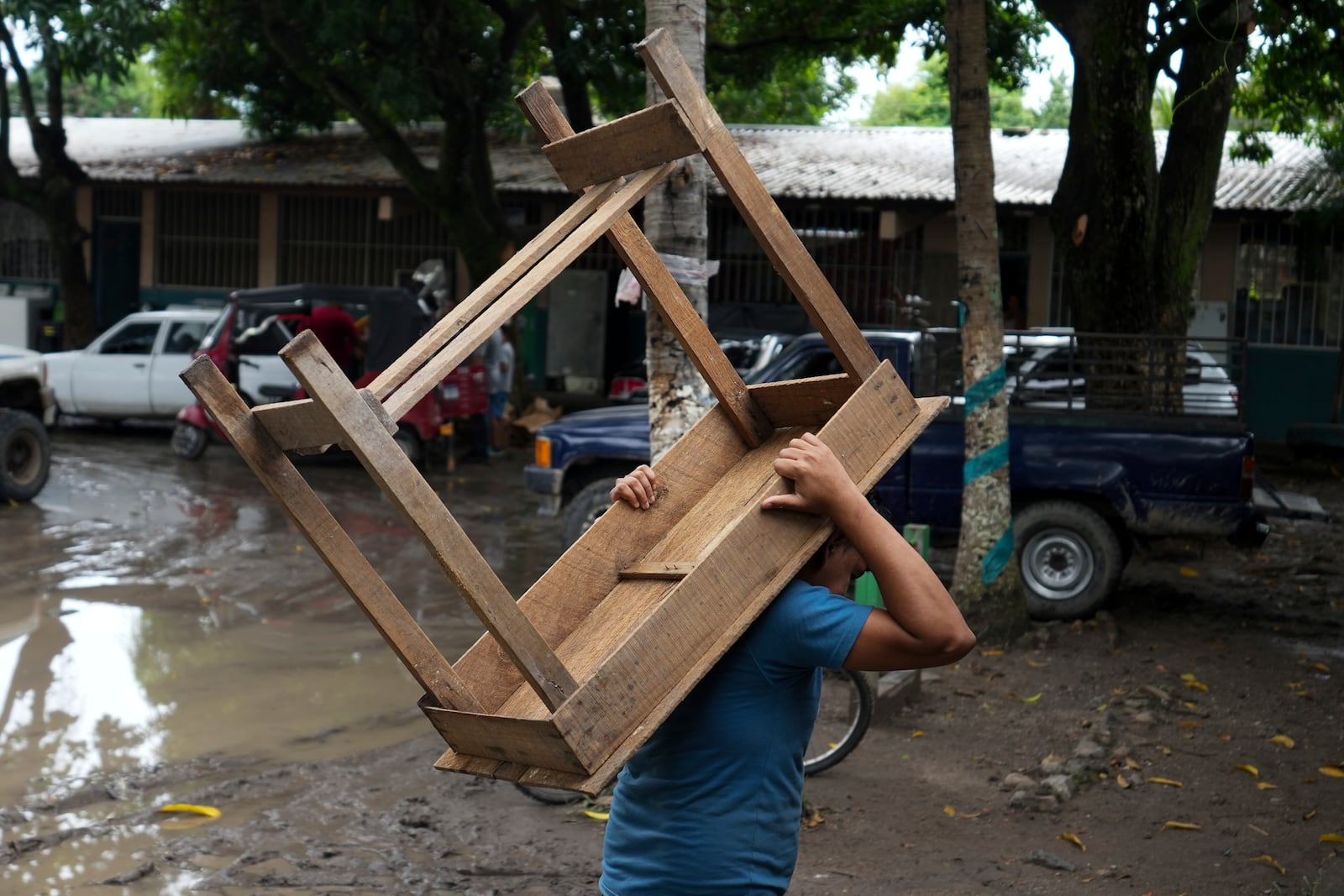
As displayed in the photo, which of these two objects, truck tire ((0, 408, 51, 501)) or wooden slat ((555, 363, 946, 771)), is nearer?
wooden slat ((555, 363, 946, 771))

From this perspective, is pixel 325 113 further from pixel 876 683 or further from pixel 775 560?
pixel 775 560

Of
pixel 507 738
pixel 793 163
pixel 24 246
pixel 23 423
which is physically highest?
pixel 793 163

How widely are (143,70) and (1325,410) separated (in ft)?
124

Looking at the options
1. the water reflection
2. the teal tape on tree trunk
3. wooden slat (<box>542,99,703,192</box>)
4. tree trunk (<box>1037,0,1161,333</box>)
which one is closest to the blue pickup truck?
the teal tape on tree trunk

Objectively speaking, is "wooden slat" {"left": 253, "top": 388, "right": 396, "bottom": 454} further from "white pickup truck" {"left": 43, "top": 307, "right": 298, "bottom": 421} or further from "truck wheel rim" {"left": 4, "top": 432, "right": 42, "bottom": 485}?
"white pickup truck" {"left": 43, "top": 307, "right": 298, "bottom": 421}

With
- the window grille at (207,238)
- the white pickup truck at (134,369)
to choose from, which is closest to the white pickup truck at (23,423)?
the white pickup truck at (134,369)

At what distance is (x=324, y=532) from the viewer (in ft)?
7.47

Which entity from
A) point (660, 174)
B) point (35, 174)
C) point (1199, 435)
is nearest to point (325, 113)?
point (35, 174)

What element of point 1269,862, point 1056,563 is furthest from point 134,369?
point 1269,862

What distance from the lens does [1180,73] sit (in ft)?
33.4

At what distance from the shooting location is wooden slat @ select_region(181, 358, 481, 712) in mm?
2133

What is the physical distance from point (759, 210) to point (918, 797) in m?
3.51

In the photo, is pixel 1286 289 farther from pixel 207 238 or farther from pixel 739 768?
pixel 739 768

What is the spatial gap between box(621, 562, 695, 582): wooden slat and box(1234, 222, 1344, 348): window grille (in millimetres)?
16078
